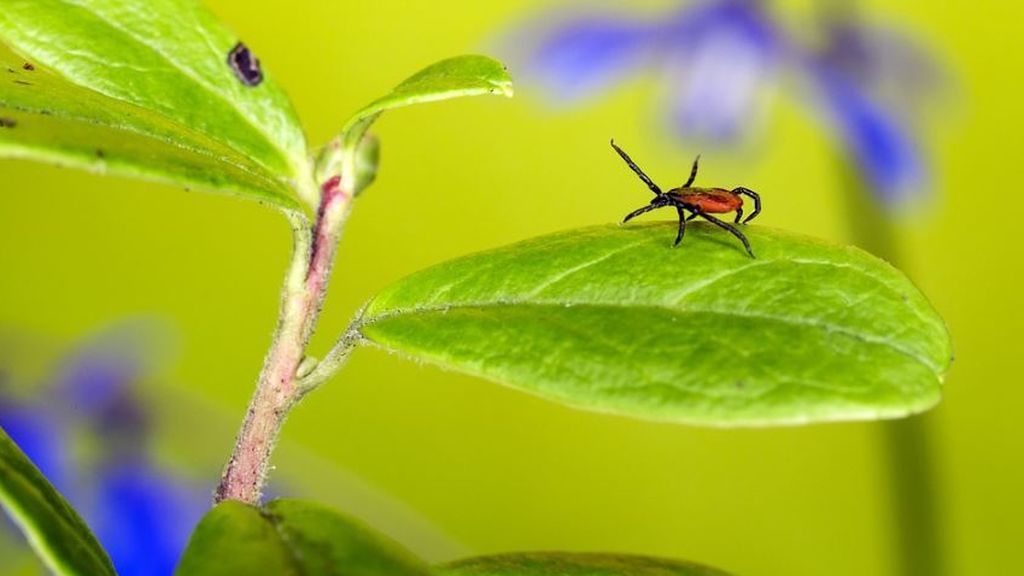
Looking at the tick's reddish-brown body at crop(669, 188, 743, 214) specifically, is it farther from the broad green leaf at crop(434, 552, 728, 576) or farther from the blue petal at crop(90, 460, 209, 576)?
the blue petal at crop(90, 460, 209, 576)

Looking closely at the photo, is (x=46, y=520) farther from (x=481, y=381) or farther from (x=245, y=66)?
(x=481, y=381)

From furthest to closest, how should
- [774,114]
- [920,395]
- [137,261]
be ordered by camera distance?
1. [774,114]
2. [137,261]
3. [920,395]

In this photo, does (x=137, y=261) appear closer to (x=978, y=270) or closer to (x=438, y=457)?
(x=438, y=457)

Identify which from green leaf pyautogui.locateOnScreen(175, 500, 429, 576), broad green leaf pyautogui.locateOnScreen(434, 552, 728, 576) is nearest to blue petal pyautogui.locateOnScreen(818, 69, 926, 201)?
broad green leaf pyautogui.locateOnScreen(434, 552, 728, 576)

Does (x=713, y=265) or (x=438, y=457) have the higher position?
(x=713, y=265)

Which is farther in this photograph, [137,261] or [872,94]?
[872,94]

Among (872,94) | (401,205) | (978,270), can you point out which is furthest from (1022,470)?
(401,205)
